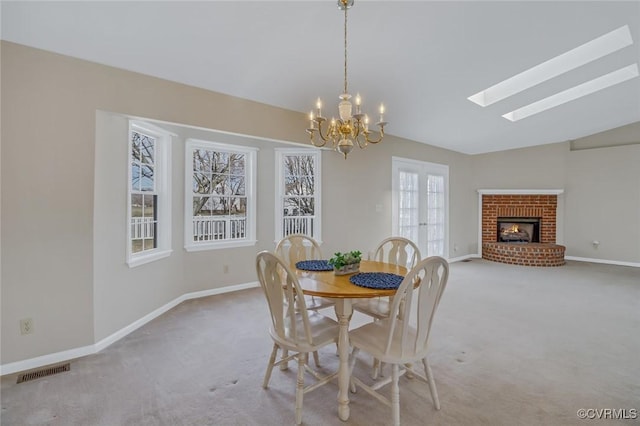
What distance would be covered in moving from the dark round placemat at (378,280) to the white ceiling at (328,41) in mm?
2142

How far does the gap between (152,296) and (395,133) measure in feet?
14.7

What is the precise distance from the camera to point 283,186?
4672 mm

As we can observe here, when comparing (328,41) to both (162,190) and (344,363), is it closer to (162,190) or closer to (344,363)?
(162,190)

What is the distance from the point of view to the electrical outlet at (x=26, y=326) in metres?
2.36

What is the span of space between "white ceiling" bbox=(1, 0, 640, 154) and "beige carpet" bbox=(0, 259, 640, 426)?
260 cm

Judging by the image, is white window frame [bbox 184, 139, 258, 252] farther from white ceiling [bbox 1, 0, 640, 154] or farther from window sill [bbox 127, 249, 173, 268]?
white ceiling [bbox 1, 0, 640, 154]

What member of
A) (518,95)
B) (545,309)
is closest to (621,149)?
(518,95)

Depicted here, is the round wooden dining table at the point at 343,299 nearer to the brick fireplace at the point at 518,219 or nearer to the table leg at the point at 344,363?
the table leg at the point at 344,363

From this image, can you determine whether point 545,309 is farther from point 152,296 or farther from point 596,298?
point 152,296

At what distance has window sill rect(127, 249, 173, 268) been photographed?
10.2 feet

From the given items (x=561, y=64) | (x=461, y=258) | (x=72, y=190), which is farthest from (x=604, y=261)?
(x=72, y=190)

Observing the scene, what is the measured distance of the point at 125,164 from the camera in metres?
3.00

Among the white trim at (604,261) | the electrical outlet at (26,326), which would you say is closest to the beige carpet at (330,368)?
the electrical outlet at (26,326)

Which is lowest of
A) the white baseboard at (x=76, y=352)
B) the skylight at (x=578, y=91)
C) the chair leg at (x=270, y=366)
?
the white baseboard at (x=76, y=352)
